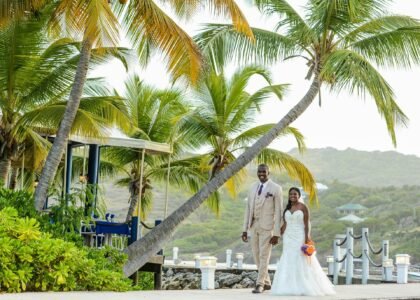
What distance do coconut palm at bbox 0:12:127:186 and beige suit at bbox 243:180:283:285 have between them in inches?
197

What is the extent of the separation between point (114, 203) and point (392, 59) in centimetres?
8322

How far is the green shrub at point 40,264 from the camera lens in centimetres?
1177

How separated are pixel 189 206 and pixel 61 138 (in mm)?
4008

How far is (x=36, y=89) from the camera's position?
1897cm

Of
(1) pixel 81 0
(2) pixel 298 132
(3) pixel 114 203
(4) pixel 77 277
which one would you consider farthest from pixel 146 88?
(3) pixel 114 203

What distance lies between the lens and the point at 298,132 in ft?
80.5

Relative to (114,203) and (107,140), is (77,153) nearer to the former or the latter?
(107,140)

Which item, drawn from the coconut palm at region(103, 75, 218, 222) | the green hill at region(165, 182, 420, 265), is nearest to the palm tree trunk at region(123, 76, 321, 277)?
the coconut palm at region(103, 75, 218, 222)

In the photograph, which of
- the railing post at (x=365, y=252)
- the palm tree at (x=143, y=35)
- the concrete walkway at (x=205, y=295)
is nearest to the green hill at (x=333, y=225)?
the railing post at (x=365, y=252)

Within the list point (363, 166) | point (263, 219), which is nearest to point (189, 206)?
point (263, 219)

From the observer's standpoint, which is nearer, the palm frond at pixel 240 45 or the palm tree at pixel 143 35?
the palm tree at pixel 143 35

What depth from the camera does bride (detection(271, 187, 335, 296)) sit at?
13234mm

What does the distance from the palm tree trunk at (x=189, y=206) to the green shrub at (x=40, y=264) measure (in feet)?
14.4

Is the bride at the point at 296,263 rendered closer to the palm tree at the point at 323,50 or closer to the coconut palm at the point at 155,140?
the palm tree at the point at 323,50
